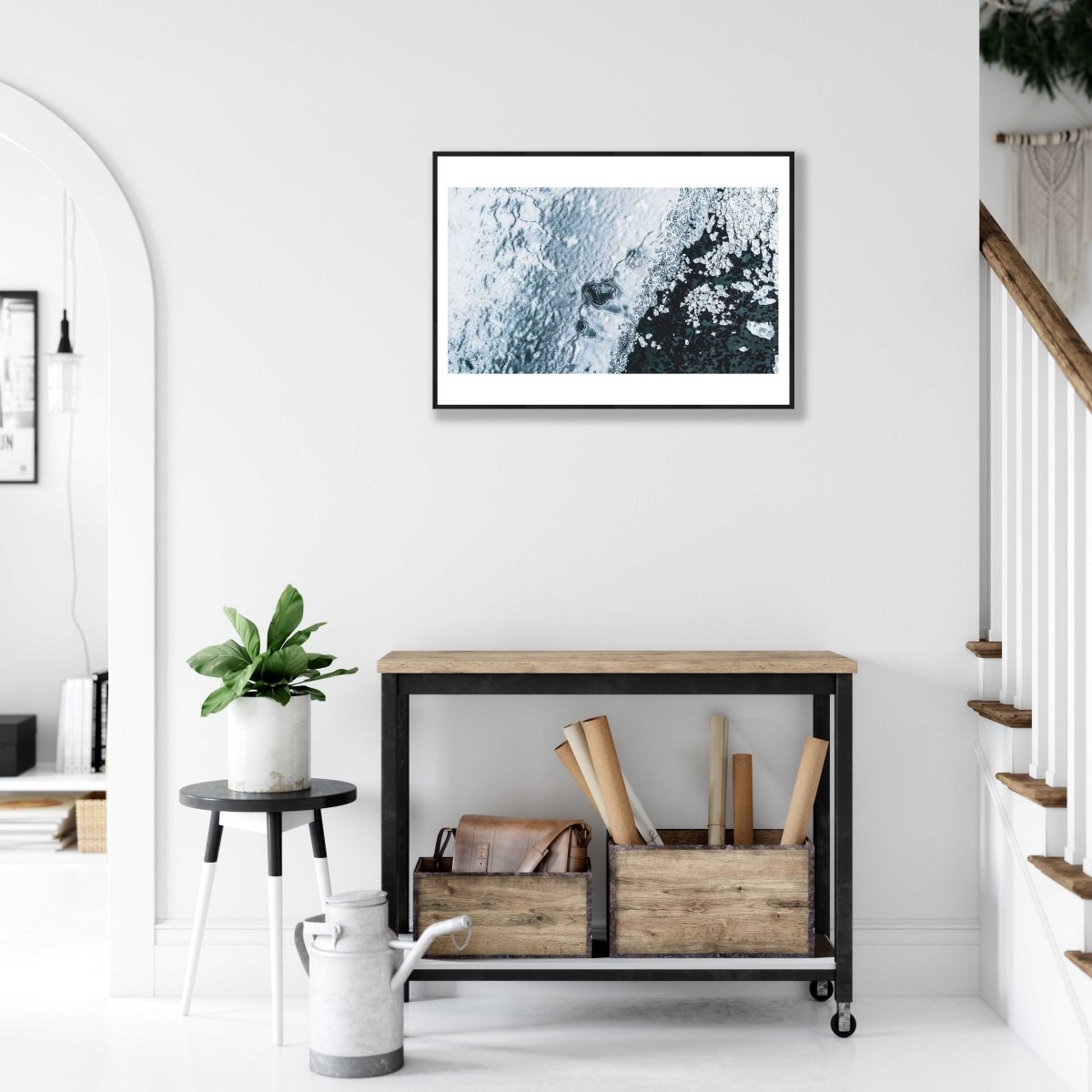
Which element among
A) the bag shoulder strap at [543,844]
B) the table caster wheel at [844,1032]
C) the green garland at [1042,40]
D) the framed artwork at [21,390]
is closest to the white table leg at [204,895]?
the bag shoulder strap at [543,844]

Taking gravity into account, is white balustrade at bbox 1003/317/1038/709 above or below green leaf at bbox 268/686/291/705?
above

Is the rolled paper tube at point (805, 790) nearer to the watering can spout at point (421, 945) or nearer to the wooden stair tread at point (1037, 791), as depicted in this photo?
the wooden stair tread at point (1037, 791)

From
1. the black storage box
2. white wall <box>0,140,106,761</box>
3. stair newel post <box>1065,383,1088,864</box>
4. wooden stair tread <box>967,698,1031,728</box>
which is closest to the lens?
stair newel post <box>1065,383,1088,864</box>

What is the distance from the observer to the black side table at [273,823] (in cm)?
233

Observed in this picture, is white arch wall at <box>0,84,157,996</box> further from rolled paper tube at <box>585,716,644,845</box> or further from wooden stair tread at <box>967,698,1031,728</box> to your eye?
wooden stair tread at <box>967,698,1031,728</box>

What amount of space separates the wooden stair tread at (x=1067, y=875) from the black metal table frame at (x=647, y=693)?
14.1 inches

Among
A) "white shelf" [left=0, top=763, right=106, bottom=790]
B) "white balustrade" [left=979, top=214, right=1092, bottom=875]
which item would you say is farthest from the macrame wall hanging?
"white shelf" [left=0, top=763, right=106, bottom=790]

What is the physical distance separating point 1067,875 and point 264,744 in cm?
153

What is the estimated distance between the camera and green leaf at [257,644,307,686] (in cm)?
238

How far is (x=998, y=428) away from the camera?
277cm

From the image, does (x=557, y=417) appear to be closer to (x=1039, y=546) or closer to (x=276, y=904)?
(x=1039, y=546)

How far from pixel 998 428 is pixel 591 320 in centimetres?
98

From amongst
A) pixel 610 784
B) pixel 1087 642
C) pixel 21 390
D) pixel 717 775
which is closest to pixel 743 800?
pixel 717 775

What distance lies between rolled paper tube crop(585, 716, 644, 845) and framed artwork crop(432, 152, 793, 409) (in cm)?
76
